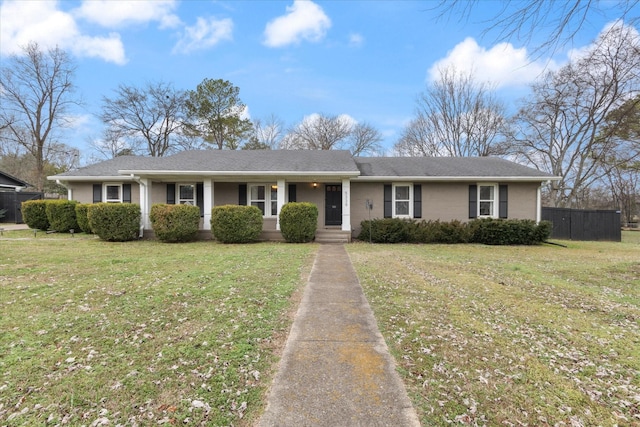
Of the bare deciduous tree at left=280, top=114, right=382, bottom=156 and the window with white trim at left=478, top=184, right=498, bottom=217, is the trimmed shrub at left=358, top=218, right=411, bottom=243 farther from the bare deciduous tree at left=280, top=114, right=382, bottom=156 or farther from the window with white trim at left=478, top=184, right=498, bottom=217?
the bare deciduous tree at left=280, top=114, right=382, bottom=156

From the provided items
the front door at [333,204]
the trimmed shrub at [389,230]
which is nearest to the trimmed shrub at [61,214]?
the front door at [333,204]

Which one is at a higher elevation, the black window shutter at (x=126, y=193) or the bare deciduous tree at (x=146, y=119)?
the bare deciduous tree at (x=146, y=119)

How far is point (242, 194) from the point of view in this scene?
1273cm

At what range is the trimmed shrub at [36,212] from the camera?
42.8 ft

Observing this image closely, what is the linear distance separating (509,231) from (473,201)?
1874 mm

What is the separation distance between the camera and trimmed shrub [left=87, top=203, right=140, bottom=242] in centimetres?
1048

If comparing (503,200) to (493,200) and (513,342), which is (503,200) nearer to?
(493,200)

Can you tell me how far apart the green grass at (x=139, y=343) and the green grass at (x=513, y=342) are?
4.27 ft

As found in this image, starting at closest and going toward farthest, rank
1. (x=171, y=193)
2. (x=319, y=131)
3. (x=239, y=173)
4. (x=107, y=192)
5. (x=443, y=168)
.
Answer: (x=239, y=173) → (x=171, y=193) → (x=443, y=168) → (x=107, y=192) → (x=319, y=131)

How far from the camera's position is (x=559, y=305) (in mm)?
4152

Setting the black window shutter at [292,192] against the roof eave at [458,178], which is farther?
the black window shutter at [292,192]

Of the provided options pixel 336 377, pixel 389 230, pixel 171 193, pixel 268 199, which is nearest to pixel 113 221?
pixel 171 193

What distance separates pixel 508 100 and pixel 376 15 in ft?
83.7

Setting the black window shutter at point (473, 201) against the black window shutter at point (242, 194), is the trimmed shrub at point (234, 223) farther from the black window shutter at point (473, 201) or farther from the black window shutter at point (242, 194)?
the black window shutter at point (473, 201)
